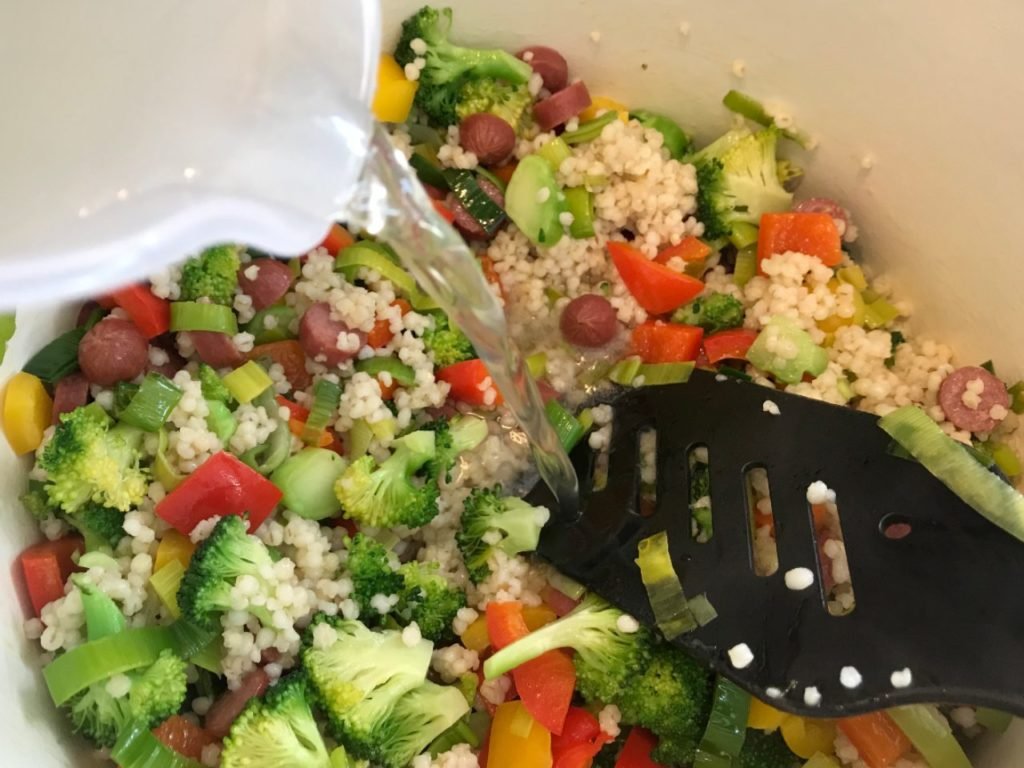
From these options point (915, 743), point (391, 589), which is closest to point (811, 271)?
point (915, 743)

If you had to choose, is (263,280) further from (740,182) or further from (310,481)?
(740,182)


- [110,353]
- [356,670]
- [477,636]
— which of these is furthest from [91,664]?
[477,636]

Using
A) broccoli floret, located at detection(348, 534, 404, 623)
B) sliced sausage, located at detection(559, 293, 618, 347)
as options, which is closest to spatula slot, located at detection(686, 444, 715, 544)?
sliced sausage, located at detection(559, 293, 618, 347)

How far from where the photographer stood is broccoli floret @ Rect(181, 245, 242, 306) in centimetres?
156

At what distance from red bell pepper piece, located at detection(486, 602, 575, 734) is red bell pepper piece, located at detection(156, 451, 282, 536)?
42 cm

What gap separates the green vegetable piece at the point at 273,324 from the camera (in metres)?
1.67

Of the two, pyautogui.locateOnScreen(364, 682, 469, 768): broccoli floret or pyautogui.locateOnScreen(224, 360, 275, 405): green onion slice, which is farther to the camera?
pyautogui.locateOnScreen(224, 360, 275, 405): green onion slice

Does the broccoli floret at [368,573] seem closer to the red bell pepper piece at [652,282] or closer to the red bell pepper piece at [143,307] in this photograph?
the red bell pepper piece at [143,307]

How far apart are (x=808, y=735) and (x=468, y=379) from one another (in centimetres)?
82

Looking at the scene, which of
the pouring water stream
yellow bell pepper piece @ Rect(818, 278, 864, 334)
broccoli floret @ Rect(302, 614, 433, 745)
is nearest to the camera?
the pouring water stream

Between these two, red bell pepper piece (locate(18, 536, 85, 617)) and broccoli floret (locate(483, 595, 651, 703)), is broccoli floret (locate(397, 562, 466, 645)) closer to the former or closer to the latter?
broccoli floret (locate(483, 595, 651, 703))

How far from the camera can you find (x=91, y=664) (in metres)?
1.28

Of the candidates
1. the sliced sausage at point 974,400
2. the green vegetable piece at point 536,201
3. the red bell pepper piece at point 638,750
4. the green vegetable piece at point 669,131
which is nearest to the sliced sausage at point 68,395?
the green vegetable piece at point 536,201

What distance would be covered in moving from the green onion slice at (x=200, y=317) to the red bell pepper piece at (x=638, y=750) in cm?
96
